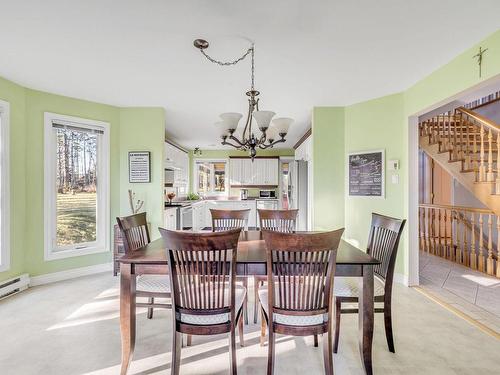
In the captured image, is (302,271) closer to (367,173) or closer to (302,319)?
(302,319)

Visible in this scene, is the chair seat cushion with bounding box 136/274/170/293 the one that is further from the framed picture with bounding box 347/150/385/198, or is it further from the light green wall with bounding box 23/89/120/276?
the framed picture with bounding box 347/150/385/198

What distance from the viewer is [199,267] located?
5.08 feet

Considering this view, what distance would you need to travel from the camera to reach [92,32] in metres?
2.12

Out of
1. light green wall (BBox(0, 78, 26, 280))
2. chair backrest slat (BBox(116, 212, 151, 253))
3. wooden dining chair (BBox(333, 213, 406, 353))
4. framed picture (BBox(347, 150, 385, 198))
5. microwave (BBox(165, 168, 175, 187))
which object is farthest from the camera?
microwave (BBox(165, 168, 175, 187))

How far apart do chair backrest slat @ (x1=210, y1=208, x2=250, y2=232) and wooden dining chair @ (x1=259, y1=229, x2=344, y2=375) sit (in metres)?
1.42

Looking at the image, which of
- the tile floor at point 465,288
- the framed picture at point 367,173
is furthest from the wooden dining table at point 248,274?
the framed picture at point 367,173

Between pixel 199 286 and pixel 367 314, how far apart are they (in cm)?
111

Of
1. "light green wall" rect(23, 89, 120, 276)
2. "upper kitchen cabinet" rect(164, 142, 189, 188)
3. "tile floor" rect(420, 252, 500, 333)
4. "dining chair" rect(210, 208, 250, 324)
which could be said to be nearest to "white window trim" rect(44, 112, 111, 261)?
"light green wall" rect(23, 89, 120, 276)

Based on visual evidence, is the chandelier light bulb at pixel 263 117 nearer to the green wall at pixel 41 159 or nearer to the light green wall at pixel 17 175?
the green wall at pixel 41 159

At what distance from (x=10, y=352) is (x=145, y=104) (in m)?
3.17

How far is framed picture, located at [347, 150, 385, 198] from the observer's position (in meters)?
3.62

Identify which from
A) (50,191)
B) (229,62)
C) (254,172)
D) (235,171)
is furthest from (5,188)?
(254,172)

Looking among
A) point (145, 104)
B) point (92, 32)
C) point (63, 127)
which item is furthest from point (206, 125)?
point (92, 32)

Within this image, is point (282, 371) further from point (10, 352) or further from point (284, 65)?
point (284, 65)
